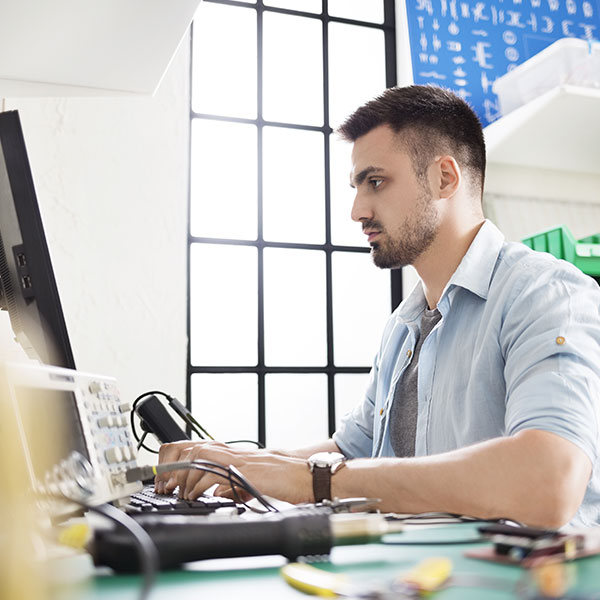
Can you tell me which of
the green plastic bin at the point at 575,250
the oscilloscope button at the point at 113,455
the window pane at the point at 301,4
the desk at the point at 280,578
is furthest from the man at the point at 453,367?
the window pane at the point at 301,4

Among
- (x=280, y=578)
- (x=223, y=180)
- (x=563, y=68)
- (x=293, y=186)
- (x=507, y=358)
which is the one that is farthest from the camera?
(x=293, y=186)

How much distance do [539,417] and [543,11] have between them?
7.07 feet

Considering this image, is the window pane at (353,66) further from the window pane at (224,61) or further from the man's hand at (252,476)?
the man's hand at (252,476)

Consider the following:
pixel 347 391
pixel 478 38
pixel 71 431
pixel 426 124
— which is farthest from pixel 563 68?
pixel 71 431

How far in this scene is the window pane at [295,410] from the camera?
2.13 m

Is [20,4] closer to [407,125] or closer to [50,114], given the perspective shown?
[407,125]

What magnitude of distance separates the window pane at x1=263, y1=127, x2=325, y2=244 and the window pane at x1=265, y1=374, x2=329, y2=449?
1.55ft

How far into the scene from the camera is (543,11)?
2504mm

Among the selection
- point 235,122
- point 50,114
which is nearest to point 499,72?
point 235,122

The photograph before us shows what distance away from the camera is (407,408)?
4.30ft

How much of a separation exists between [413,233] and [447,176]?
0.48 ft

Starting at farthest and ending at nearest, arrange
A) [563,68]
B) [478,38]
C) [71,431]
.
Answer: [478,38]
[563,68]
[71,431]

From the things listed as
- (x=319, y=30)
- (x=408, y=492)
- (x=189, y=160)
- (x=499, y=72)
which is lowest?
(x=408, y=492)

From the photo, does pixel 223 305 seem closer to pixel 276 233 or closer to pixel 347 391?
pixel 276 233
